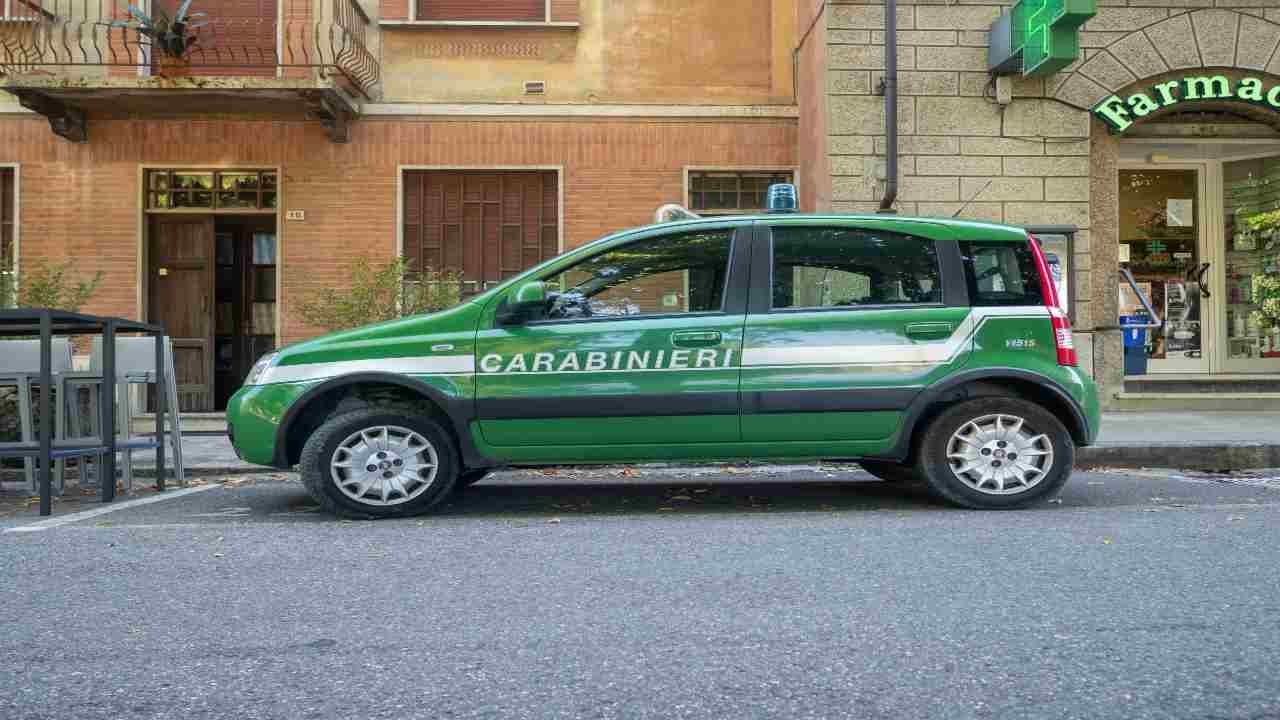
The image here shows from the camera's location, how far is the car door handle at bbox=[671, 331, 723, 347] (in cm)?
576

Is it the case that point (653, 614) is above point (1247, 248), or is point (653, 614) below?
below

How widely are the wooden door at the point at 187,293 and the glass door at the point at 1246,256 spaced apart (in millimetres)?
12912

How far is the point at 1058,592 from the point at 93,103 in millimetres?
12457

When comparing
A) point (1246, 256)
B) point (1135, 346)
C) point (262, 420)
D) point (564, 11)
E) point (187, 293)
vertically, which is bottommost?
point (262, 420)

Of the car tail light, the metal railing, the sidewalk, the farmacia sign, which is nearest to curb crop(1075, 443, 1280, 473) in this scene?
the sidewalk

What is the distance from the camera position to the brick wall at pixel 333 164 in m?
13.0

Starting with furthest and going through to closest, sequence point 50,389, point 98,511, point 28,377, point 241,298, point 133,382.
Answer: point 241,298 → point 133,382 → point 28,377 → point 98,511 → point 50,389

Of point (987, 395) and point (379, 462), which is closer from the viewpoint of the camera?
point (379, 462)

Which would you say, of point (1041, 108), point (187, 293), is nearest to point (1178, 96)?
point (1041, 108)

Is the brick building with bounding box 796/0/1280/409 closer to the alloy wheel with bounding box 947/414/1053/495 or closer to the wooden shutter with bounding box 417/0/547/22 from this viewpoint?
the wooden shutter with bounding box 417/0/547/22

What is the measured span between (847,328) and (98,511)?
4450 millimetres

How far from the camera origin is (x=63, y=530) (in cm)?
550

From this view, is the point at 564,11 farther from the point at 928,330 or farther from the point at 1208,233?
the point at 928,330

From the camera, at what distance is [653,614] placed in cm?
363
